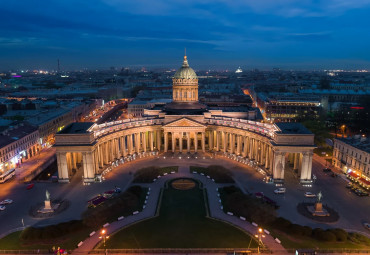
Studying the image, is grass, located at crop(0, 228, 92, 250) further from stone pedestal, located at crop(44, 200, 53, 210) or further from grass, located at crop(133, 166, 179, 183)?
grass, located at crop(133, 166, 179, 183)

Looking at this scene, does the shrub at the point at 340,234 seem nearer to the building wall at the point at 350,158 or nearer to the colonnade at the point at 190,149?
the colonnade at the point at 190,149

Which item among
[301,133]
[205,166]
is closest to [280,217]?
[301,133]

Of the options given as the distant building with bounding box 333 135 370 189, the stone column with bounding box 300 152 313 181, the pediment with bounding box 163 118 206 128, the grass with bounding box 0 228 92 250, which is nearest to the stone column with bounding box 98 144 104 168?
the pediment with bounding box 163 118 206 128

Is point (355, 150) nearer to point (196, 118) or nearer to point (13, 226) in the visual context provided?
point (196, 118)

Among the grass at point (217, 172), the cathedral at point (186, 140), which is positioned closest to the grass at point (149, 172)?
the grass at point (217, 172)

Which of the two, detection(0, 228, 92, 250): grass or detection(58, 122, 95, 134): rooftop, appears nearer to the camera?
detection(0, 228, 92, 250): grass

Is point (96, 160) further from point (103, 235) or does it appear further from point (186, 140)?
point (186, 140)
